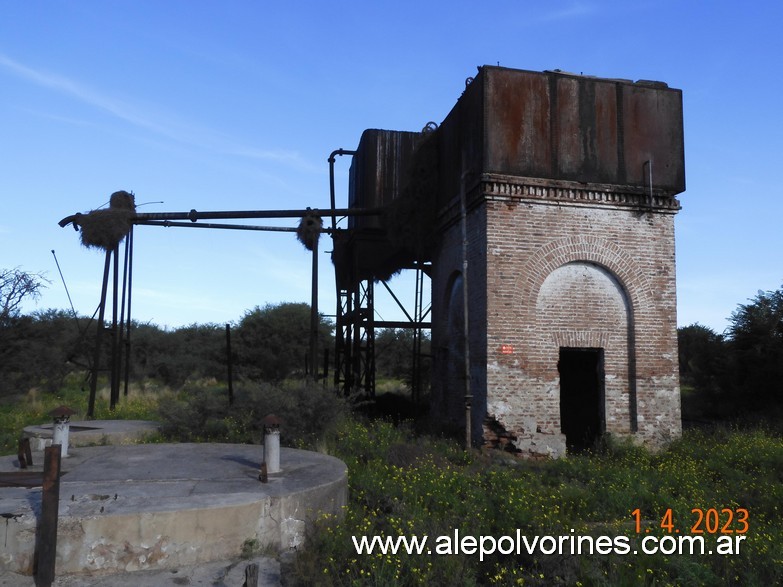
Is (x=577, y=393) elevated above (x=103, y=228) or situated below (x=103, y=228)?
below

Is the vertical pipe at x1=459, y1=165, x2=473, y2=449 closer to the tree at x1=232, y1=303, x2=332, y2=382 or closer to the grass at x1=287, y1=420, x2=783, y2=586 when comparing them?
the grass at x1=287, y1=420, x2=783, y2=586

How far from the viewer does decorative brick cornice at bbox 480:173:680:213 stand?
40.1 feet

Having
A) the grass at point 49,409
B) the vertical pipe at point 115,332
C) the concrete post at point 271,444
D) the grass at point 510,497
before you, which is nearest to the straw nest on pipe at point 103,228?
the vertical pipe at point 115,332

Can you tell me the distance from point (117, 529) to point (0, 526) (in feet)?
3.20

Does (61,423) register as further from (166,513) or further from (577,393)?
(577,393)

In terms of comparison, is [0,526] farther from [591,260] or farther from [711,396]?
[711,396]

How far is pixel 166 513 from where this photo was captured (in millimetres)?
5840

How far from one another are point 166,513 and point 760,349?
17.4 m

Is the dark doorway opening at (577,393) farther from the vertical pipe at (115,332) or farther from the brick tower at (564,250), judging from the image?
the vertical pipe at (115,332)

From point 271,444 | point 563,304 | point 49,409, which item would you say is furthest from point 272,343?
point 271,444

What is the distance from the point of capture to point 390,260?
18.5 meters

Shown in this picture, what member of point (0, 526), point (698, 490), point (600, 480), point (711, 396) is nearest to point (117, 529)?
point (0, 526)

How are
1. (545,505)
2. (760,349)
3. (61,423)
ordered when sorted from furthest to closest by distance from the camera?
(760,349) → (61,423) → (545,505)

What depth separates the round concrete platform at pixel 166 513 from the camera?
560 cm
